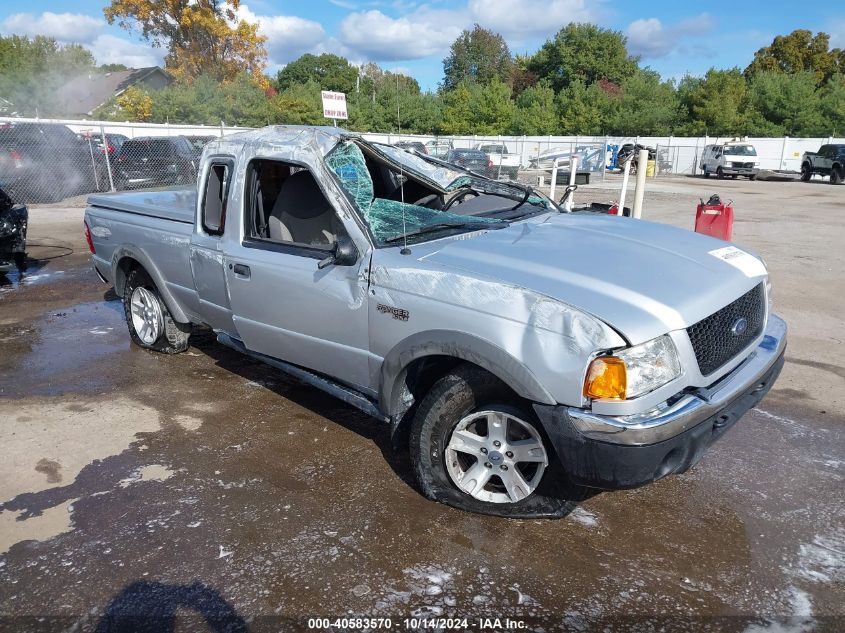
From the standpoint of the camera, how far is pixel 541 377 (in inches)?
103

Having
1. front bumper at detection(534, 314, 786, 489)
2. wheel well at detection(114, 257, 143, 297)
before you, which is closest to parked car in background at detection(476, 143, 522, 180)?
wheel well at detection(114, 257, 143, 297)

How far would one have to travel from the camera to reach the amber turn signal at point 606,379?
2506 millimetres

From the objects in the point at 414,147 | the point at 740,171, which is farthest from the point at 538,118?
the point at 414,147

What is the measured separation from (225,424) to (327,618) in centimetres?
209

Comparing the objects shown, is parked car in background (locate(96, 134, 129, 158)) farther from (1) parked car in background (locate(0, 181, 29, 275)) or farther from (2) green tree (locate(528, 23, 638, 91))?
(2) green tree (locate(528, 23, 638, 91))

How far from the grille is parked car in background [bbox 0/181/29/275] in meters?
8.56

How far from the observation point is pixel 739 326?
9.93ft

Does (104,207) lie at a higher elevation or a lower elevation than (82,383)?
higher

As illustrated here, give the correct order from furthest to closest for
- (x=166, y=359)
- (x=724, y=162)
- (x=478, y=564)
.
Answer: (x=724, y=162) → (x=166, y=359) → (x=478, y=564)

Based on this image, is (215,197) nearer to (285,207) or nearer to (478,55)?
(285,207)

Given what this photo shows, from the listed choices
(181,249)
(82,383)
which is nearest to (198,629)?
(181,249)

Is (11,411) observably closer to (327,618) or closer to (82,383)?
(82,383)

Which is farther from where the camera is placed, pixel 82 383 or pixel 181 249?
pixel 82 383

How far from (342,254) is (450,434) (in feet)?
3.55
